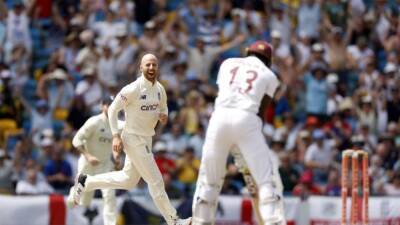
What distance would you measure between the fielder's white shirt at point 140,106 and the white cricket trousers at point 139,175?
0.13 m

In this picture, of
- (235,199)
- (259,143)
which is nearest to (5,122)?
(235,199)

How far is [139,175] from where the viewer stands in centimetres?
1595

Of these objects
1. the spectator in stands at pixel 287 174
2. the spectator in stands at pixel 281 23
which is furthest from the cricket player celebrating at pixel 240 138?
the spectator in stands at pixel 281 23

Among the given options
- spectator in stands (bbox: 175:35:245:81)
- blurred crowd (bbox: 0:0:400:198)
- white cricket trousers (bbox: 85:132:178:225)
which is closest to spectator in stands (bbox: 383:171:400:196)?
blurred crowd (bbox: 0:0:400:198)

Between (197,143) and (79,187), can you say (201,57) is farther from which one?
(79,187)

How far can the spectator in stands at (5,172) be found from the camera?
2144 centimetres

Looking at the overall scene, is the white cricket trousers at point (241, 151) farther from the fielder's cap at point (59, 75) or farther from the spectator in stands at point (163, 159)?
the fielder's cap at point (59, 75)

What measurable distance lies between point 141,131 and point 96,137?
1.80 m

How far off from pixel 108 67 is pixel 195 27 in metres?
2.52

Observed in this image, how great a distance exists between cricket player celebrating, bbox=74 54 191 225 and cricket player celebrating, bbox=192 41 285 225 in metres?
2.06

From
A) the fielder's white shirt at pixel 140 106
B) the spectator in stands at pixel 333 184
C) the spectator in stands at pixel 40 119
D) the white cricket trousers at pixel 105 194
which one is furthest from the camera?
the spectator in stands at pixel 40 119

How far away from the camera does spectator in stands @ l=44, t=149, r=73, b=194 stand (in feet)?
71.6

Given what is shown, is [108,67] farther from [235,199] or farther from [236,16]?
[235,199]

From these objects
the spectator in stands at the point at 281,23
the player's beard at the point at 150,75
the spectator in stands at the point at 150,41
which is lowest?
the player's beard at the point at 150,75
